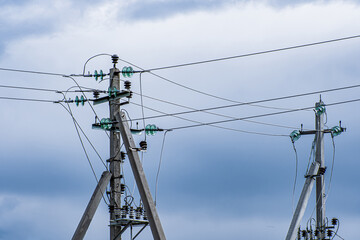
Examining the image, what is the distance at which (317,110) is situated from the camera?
30844mm

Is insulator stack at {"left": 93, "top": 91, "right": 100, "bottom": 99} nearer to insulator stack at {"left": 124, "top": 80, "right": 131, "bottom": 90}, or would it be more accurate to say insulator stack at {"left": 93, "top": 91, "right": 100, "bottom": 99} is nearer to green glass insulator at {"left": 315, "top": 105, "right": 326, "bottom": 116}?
insulator stack at {"left": 124, "top": 80, "right": 131, "bottom": 90}

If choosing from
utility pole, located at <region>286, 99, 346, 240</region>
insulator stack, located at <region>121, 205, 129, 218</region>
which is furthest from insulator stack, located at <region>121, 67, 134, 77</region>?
utility pole, located at <region>286, 99, 346, 240</region>

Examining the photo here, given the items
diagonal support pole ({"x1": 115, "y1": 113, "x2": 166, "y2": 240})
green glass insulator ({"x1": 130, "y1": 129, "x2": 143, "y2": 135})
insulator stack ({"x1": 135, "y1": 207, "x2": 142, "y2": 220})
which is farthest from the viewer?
green glass insulator ({"x1": 130, "y1": 129, "x2": 143, "y2": 135})

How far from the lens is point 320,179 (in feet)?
101

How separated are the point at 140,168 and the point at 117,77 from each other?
10.9ft

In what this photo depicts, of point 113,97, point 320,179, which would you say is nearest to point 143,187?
point 113,97

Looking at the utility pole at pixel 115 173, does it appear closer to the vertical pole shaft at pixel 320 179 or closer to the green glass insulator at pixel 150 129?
the green glass insulator at pixel 150 129

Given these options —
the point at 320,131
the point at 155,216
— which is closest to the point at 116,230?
the point at 155,216

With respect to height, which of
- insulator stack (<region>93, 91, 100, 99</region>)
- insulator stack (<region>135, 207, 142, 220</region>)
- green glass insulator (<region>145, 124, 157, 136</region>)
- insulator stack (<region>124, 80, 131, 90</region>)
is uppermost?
insulator stack (<region>93, 91, 100, 99</region>)

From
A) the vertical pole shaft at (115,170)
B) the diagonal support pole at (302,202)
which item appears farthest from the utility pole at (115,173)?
the diagonal support pole at (302,202)

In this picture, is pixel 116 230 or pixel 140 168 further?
pixel 116 230

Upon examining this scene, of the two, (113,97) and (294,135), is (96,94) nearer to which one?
(113,97)

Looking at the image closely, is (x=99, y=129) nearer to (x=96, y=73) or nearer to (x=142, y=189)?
(x=96, y=73)

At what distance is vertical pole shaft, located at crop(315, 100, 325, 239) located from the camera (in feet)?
99.3
